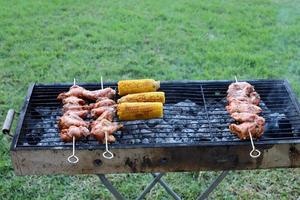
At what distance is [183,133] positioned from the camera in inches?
120

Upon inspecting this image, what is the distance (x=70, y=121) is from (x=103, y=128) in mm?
251

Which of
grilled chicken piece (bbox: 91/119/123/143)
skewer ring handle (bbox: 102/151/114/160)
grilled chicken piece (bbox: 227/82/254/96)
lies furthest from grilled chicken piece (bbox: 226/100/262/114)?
skewer ring handle (bbox: 102/151/114/160)

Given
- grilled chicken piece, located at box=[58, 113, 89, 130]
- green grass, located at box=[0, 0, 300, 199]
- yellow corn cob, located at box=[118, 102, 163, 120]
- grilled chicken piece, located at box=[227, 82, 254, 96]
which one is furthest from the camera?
green grass, located at box=[0, 0, 300, 199]

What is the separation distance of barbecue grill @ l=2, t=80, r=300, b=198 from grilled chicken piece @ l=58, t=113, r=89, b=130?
0.28 feet

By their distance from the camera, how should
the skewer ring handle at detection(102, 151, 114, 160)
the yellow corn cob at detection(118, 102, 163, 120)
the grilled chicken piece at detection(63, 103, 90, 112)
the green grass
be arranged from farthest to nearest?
the green grass → the grilled chicken piece at detection(63, 103, 90, 112) → the yellow corn cob at detection(118, 102, 163, 120) → the skewer ring handle at detection(102, 151, 114, 160)

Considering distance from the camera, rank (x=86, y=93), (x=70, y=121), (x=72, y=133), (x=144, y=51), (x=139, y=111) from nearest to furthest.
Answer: (x=72, y=133), (x=70, y=121), (x=139, y=111), (x=86, y=93), (x=144, y=51)

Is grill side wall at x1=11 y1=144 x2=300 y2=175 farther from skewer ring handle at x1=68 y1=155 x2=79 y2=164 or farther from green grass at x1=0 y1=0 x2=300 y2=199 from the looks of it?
green grass at x1=0 y1=0 x2=300 y2=199

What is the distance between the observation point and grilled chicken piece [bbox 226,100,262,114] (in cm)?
322

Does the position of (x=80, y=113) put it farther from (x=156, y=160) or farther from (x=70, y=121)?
(x=156, y=160)

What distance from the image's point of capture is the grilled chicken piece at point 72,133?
2905 millimetres

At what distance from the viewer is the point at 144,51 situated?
685cm

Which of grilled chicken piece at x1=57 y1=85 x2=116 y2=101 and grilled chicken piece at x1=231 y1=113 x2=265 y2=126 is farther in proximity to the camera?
grilled chicken piece at x1=57 y1=85 x2=116 y2=101

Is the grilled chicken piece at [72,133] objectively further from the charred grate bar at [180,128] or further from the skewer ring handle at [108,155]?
the skewer ring handle at [108,155]

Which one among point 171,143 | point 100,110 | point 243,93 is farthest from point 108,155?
point 243,93
